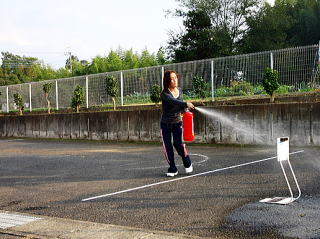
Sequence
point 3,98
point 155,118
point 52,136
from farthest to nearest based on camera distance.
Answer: point 3,98 → point 52,136 → point 155,118

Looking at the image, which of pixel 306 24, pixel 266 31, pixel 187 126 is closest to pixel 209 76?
pixel 187 126

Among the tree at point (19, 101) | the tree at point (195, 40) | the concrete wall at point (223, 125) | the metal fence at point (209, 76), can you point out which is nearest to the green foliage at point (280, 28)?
the tree at point (195, 40)

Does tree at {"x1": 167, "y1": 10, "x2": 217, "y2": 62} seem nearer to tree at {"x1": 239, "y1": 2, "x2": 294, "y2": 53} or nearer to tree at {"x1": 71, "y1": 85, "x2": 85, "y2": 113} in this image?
tree at {"x1": 239, "y1": 2, "x2": 294, "y2": 53}

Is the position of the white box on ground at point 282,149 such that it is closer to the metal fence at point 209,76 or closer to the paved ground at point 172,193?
the paved ground at point 172,193

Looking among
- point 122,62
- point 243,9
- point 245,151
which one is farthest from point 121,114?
point 243,9

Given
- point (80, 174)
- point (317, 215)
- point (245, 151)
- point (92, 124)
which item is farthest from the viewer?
point (92, 124)

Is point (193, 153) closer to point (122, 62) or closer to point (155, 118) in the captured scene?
point (155, 118)

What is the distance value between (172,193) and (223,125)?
25.0 ft

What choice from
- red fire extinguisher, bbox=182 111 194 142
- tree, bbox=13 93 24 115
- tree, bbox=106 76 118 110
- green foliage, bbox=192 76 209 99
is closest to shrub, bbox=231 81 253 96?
green foliage, bbox=192 76 209 99

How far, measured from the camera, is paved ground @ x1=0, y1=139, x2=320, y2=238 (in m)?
4.99

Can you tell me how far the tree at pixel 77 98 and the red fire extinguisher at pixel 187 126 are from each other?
13.4 meters

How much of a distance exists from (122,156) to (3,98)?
57.0 feet

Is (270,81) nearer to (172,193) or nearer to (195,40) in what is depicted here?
(172,193)

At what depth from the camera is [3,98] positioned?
27.3 m
